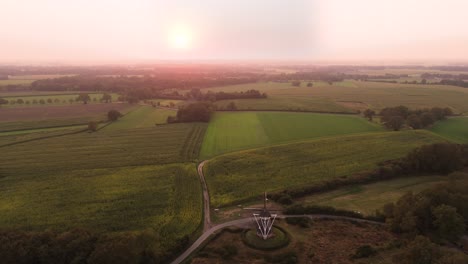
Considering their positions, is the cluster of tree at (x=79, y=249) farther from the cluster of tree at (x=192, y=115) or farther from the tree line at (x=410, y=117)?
the tree line at (x=410, y=117)

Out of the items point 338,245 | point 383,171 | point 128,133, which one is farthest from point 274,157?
point 128,133

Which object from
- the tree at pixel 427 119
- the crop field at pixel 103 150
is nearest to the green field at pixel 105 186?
the crop field at pixel 103 150

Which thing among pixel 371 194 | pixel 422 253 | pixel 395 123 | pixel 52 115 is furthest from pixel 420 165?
pixel 52 115

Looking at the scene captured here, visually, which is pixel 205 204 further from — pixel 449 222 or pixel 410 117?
pixel 410 117

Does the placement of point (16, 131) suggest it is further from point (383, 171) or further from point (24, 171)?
point (383, 171)

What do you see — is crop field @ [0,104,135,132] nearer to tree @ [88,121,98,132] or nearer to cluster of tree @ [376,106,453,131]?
tree @ [88,121,98,132]
